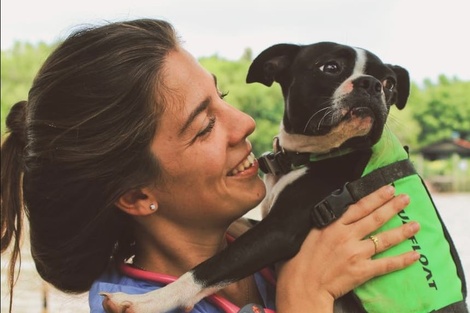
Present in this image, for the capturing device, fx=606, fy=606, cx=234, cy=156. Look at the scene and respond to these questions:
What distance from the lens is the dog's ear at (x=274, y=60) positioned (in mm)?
1678

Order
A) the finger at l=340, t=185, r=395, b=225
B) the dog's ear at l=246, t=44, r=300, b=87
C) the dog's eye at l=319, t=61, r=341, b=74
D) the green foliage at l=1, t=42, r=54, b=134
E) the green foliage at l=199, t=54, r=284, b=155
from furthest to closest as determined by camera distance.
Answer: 1. the green foliage at l=1, t=42, r=54, b=134
2. the green foliage at l=199, t=54, r=284, b=155
3. the dog's ear at l=246, t=44, r=300, b=87
4. the dog's eye at l=319, t=61, r=341, b=74
5. the finger at l=340, t=185, r=395, b=225

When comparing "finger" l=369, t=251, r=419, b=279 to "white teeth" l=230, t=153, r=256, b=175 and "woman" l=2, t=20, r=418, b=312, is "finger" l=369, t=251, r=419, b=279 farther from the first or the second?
"white teeth" l=230, t=153, r=256, b=175

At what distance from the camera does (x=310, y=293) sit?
119 cm

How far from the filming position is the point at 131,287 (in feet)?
4.11

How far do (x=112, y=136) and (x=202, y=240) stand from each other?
31 centimetres

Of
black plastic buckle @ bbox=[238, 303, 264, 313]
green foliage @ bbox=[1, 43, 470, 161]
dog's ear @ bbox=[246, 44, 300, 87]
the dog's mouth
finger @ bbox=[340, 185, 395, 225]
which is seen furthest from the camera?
green foliage @ bbox=[1, 43, 470, 161]

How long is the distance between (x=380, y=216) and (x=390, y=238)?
0.16ft

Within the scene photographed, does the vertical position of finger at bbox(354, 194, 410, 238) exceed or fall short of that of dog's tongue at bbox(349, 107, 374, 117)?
it falls short

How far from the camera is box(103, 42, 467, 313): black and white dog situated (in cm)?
122

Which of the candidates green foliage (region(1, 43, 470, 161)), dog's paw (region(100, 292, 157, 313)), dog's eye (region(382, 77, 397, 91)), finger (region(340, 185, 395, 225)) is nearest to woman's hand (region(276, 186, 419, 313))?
finger (region(340, 185, 395, 225))

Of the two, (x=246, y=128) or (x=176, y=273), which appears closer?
(x=246, y=128)

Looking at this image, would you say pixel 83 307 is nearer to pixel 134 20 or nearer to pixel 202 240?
pixel 202 240

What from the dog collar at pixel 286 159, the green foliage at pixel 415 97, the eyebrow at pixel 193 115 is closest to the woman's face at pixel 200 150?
the eyebrow at pixel 193 115

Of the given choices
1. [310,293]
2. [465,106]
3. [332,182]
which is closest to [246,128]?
[332,182]
